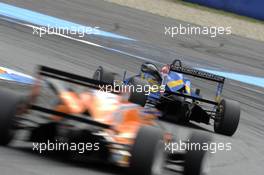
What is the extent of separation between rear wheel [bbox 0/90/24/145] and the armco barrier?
21845 millimetres

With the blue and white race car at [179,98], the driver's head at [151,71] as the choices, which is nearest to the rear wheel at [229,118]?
the blue and white race car at [179,98]

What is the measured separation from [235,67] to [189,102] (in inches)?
328

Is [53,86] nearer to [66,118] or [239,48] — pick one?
[66,118]

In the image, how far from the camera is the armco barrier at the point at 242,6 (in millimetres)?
27938

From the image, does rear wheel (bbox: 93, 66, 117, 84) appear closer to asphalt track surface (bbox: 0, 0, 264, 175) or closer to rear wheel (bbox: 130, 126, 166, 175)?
asphalt track surface (bbox: 0, 0, 264, 175)

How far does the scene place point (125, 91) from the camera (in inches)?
302

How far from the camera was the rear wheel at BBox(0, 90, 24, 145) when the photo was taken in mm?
6617

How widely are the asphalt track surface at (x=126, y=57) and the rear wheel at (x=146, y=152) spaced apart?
55 centimetres

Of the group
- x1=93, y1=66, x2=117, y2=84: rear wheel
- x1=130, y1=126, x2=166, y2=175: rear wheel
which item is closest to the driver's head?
x1=93, y1=66, x2=117, y2=84: rear wheel

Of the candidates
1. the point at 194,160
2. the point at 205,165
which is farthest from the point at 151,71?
the point at 194,160

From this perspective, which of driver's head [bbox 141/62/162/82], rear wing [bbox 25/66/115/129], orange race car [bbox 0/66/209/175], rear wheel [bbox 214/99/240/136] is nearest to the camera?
orange race car [bbox 0/66/209/175]

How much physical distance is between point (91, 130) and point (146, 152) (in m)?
0.70

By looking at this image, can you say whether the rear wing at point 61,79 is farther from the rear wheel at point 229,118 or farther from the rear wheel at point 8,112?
the rear wheel at point 229,118

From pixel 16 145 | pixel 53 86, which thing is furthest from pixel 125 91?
pixel 16 145
